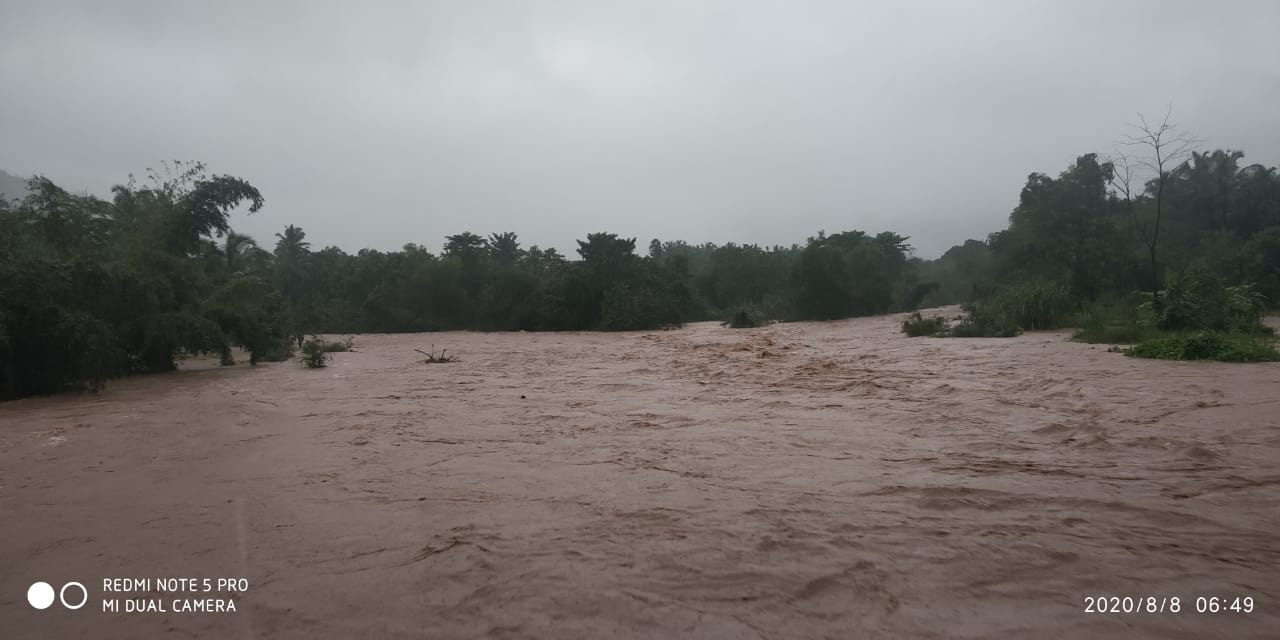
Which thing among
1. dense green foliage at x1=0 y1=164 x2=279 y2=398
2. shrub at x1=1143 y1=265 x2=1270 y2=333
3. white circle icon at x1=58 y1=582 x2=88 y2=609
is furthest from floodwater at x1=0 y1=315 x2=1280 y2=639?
shrub at x1=1143 y1=265 x2=1270 y2=333

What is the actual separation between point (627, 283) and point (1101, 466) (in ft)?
102

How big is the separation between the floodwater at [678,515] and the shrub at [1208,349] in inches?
83.2

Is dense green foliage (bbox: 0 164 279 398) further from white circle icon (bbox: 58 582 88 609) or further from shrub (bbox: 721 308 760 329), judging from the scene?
shrub (bbox: 721 308 760 329)

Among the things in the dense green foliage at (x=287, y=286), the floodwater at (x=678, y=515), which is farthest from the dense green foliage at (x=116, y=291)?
the floodwater at (x=678, y=515)

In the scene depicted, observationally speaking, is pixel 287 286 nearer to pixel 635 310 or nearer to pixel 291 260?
pixel 291 260

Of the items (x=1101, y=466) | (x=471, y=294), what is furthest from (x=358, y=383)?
(x=471, y=294)

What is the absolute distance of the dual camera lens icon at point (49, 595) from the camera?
2578 millimetres

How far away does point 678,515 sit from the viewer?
11.5 feet

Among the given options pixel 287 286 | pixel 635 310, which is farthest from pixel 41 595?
pixel 287 286

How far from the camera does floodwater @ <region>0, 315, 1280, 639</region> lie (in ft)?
7.93

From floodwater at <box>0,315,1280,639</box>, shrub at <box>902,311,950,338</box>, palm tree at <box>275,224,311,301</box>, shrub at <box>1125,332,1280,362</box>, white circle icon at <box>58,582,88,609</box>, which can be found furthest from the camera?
palm tree at <box>275,224,311,301</box>

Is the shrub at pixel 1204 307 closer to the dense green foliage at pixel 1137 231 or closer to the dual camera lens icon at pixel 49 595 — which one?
the dense green foliage at pixel 1137 231

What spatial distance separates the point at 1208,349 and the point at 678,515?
9957 millimetres

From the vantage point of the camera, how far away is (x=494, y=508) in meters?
3.69
